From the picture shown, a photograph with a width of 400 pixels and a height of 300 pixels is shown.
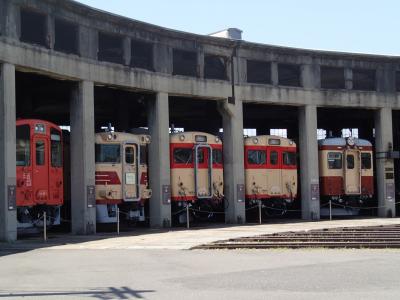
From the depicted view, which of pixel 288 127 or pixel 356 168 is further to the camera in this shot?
pixel 288 127

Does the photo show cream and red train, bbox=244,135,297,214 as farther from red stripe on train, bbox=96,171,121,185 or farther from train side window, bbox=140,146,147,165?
red stripe on train, bbox=96,171,121,185

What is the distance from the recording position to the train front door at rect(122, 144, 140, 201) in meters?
26.0

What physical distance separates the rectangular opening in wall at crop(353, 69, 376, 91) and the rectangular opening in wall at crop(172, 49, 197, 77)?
9045mm

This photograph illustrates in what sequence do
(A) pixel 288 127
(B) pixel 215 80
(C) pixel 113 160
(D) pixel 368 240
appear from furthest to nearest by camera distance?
(A) pixel 288 127
(B) pixel 215 80
(C) pixel 113 160
(D) pixel 368 240

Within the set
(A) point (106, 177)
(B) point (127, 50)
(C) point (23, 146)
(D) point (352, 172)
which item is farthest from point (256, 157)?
(C) point (23, 146)

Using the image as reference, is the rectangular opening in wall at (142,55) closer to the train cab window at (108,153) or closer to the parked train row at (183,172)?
the parked train row at (183,172)

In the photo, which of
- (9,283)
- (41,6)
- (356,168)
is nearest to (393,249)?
(9,283)

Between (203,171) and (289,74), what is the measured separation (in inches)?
270

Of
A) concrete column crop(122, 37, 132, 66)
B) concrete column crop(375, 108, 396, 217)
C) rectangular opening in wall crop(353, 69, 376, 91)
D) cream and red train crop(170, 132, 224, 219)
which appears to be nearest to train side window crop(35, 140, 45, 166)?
concrete column crop(122, 37, 132, 66)

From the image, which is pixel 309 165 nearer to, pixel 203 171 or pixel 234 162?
pixel 234 162

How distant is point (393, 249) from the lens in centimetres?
1675

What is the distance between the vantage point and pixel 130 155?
26.4 meters

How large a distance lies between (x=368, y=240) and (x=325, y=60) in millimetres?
15320

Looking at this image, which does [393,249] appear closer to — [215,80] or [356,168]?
[215,80]
